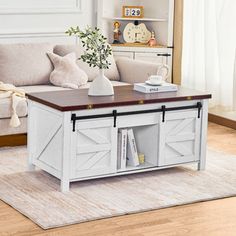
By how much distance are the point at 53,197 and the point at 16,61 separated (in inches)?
80.8

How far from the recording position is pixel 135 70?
670cm

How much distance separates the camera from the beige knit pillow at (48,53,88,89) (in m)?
6.43

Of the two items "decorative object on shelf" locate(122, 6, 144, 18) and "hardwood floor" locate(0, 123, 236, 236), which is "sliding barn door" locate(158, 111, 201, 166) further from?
"decorative object on shelf" locate(122, 6, 144, 18)

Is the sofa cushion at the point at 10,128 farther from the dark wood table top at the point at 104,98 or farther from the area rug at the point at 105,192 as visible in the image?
the dark wood table top at the point at 104,98

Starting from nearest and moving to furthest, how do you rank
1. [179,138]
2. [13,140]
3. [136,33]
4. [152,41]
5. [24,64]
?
1. [179,138]
2. [13,140]
3. [24,64]
4. [152,41]
5. [136,33]

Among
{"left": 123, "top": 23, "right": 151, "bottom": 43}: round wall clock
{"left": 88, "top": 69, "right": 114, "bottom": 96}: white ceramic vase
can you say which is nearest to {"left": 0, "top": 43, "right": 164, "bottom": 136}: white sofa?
{"left": 123, "top": 23, "right": 151, "bottom": 43}: round wall clock

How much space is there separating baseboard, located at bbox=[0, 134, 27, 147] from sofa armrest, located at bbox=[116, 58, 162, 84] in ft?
→ 4.23

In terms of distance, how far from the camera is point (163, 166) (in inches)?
205

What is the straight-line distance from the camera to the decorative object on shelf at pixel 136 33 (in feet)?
24.6

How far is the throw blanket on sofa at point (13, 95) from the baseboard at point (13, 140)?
0.21 m

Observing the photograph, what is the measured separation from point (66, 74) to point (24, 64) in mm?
379

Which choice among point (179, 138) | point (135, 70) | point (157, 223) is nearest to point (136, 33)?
point (135, 70)

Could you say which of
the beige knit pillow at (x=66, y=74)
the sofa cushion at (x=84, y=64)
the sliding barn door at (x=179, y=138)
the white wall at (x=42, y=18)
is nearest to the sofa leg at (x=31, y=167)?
the sliding barn door at (x=179, y=138)

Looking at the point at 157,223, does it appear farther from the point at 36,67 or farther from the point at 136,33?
the point at 136,33
